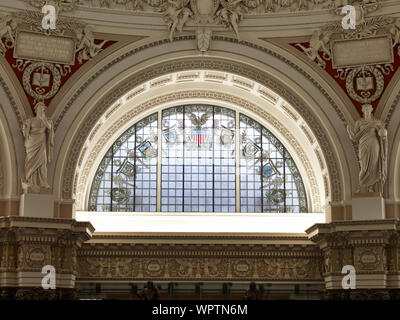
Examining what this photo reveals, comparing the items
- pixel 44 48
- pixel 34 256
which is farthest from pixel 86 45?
pixel 34 256

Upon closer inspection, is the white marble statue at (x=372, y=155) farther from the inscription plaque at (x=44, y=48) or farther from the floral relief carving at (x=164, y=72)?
the inscription plaque at (x=44, y=48)

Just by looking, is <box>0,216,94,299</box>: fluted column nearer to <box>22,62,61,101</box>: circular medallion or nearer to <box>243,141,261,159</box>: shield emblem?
<box>22,62,61,101</box>: circular medallion

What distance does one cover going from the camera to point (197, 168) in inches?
1268

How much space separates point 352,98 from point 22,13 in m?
13.1

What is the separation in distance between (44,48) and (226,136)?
9142 mm

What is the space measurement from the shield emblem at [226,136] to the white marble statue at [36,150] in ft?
28.7

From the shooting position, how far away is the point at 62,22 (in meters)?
28.1

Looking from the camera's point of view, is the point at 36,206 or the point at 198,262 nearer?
the point at 36,206

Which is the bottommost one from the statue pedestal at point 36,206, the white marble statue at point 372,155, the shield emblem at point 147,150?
the statue pedestal at point 36,206

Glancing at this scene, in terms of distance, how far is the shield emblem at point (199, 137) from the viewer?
32531 millimetres

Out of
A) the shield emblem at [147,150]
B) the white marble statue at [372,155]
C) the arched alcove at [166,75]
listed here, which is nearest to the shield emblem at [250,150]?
the arched alcove at [166,75]

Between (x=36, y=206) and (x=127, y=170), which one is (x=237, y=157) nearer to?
(x=127, y=170)

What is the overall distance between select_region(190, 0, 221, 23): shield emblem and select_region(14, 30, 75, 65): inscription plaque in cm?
494
